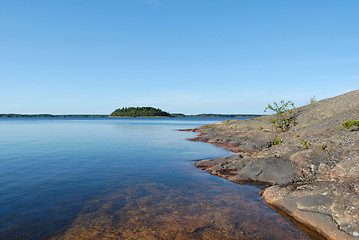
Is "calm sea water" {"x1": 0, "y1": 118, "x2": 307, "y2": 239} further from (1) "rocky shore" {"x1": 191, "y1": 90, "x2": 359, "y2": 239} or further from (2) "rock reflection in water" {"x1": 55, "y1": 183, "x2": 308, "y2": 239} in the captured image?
(1) "rocky shore" {"x1": 191, "y1": 90, "x2": 359, "y2": 239}

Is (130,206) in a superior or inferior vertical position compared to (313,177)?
inferior

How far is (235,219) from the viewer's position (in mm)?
9656

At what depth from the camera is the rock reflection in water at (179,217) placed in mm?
8461

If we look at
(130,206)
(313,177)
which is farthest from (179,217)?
(313,177)

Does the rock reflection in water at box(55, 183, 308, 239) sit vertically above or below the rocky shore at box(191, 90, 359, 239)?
below

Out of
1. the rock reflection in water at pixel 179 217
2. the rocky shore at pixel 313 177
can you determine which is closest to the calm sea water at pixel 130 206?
the rock reflection in water at pixel 179 217

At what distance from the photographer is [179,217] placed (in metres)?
→ 9.78

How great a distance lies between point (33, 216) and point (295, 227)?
36.4 ft

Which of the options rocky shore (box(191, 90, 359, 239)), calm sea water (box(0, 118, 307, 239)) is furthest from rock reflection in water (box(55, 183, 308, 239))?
rocky shore (box(191, 90, 359, 239))

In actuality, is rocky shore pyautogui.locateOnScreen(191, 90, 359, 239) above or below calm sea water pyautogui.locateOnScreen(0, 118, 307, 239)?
above

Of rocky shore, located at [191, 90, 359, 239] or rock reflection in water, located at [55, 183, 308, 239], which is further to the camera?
rocky shore, located at [191, 90, 359, 239]

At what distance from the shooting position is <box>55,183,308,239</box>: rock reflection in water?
846 cm

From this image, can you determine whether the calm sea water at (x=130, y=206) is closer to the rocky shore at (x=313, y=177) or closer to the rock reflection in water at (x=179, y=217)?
Result: the rock reflection in water at (x=179, y=217)

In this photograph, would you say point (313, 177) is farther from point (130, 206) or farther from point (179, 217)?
point (130, 206)
